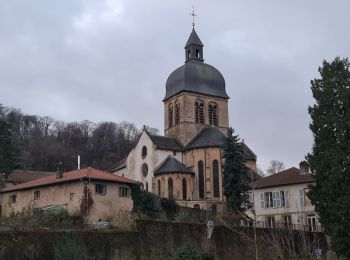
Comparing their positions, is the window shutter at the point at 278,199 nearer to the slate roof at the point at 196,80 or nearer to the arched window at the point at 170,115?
the slate roof at the point at 196,80

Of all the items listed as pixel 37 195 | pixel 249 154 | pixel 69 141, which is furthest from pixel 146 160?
pixel 69 141

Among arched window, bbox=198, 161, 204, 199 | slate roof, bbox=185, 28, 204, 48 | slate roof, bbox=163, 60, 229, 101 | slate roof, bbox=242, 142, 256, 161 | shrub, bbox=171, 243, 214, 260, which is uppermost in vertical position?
slate roof, bbox=185, 28, 204, 48

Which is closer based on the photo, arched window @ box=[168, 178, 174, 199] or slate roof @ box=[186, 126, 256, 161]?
arched window @ box=[168, 178, 174, 199]

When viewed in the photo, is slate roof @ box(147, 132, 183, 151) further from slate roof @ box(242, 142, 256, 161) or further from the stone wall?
the stone wall

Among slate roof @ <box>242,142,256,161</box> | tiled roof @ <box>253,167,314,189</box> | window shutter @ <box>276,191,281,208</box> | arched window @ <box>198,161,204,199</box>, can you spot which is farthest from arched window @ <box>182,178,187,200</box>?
window shutter @ <box>276,191,281,208</box>

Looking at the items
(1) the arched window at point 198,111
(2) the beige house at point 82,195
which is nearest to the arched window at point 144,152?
(1) the arched window at point 198,111

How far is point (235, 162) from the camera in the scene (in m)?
47.5

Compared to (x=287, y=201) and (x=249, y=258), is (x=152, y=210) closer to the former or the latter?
(x=287, y=201)

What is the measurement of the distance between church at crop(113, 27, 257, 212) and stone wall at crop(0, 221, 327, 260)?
22787mm

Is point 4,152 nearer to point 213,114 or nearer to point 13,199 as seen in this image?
point 13,199

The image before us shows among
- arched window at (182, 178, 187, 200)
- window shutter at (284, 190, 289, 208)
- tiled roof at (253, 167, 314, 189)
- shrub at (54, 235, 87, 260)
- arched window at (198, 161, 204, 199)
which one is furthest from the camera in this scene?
arched window at (198, 161, 204, 199)

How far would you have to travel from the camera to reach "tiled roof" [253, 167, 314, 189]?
45.0m

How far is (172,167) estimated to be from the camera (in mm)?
58750

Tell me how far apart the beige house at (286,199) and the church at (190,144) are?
8.46m
